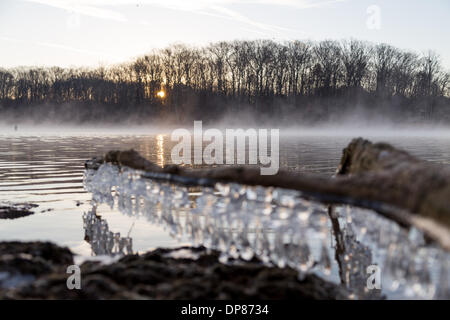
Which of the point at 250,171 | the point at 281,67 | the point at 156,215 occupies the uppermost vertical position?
the point at 281,67

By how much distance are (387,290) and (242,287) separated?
1561 mm

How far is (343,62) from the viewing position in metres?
79.8

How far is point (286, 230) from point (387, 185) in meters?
0.80

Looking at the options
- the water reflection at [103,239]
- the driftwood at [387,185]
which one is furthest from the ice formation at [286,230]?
the water reflection at [103,239]

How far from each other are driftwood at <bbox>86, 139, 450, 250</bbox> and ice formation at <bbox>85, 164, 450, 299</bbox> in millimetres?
71

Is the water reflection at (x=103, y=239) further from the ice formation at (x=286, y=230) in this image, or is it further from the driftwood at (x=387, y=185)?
the driftwood at (x=387, y=185)

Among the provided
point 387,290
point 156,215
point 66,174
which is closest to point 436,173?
point 387,290

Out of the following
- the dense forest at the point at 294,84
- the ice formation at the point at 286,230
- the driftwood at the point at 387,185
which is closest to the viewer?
the driftwood at the point at 387,185

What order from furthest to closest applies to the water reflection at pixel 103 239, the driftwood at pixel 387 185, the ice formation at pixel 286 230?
the water reflection at pixel 103 239
the ice formation at pixel 286 230
the driftwood at pixel 387 185

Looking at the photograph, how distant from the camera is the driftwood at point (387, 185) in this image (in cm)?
199

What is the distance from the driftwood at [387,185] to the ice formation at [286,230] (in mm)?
71

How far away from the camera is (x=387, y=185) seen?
2316 mm

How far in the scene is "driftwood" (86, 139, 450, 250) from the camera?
1.99m
